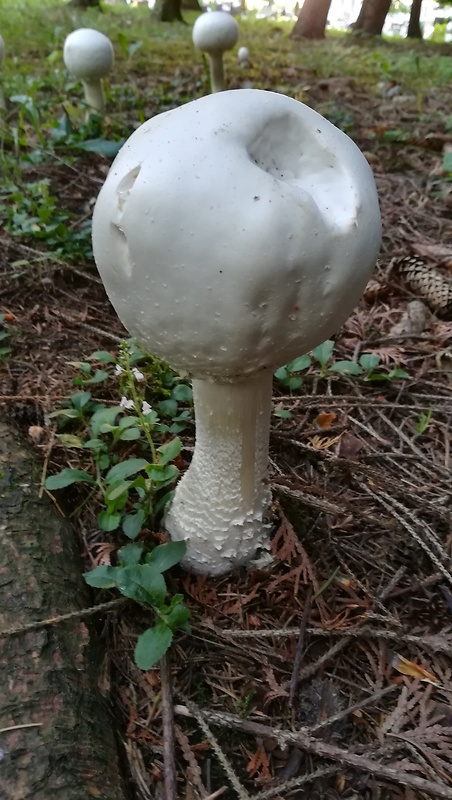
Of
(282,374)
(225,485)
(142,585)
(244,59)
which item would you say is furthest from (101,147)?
(244,59)

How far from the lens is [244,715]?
160cm

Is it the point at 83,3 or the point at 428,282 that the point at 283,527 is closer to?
the point at 428,282

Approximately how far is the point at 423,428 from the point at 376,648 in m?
0.93

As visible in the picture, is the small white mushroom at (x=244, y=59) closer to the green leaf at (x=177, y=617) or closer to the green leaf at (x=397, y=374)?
the green leaf at (x=397, y=374)

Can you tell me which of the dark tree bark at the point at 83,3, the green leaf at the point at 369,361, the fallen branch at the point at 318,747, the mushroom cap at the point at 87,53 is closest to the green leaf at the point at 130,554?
the fallen branch at the point at 318,747

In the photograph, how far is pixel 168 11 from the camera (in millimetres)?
11180

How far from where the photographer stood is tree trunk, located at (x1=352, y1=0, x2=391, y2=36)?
466 inches

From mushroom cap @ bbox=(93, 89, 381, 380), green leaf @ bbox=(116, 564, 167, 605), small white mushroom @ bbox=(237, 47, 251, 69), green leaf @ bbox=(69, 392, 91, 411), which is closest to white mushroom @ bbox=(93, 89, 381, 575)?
mushroom cap @ bbox=(93, 89, 381, 380)

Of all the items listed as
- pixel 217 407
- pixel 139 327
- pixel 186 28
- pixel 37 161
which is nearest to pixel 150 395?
pixel 217 407

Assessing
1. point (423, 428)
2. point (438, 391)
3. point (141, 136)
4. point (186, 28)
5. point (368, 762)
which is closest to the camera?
point (141, 136)

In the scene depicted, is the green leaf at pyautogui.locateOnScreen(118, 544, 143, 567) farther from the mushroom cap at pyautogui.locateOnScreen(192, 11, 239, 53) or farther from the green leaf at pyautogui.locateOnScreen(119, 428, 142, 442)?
the mushroom cap at pyautogui.locateOnScreen(192, 11, 239, 53)

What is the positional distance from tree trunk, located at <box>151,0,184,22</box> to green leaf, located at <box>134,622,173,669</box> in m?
12.3

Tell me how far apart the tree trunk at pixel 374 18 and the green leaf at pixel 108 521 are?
42.1ft

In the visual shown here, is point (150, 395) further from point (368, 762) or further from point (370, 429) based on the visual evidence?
point (368, 762)
